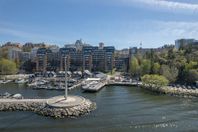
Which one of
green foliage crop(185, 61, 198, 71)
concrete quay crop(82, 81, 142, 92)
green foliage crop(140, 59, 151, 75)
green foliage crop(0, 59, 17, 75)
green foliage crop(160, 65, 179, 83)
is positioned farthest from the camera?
green foliage crop(0, 59, 17, 75)

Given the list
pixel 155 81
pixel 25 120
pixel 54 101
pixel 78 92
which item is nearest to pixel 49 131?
pixel 25 120

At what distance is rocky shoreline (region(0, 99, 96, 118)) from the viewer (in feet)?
96.8

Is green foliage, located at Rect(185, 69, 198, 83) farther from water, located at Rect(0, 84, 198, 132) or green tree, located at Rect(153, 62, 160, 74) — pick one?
water, located at Rect(0, 84, 198, 132)

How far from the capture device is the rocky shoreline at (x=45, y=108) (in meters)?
29.5

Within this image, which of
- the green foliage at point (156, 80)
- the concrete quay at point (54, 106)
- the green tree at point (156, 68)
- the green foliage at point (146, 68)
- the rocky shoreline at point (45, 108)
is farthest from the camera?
the green foliage at point (146, 68)

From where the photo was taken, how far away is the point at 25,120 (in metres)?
28.2

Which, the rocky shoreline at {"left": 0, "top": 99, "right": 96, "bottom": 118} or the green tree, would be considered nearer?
the rocky shoreline at {"left": 0, "top": 99, "right": 96, "bottom": 118}

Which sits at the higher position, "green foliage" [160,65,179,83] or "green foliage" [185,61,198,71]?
"green foliage" [185,61,198,71]

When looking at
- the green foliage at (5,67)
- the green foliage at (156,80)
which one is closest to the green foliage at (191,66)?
the green foliage at (156,80)

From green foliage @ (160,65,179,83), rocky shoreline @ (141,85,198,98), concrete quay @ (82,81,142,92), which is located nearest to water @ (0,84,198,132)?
rocky shoreline @ (141,85,198,98)

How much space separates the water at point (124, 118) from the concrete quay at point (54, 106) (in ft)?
2.65

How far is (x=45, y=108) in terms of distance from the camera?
30766 millimetres

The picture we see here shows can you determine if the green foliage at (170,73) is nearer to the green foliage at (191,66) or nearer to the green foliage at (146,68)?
the green foliage at (191,66)

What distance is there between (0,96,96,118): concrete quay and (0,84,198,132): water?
81 centimetres
